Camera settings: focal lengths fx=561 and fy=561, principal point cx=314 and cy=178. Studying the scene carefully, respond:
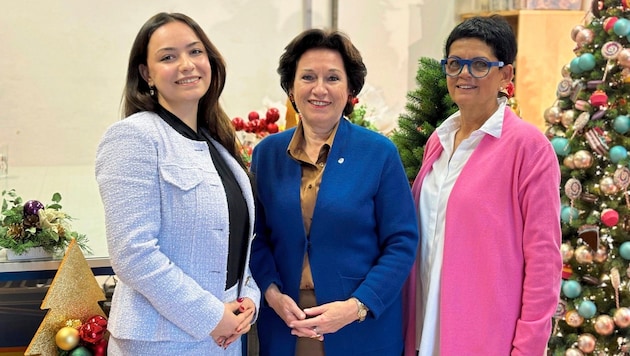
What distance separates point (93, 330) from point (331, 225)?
0.80m

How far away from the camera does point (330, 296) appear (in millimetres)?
1584

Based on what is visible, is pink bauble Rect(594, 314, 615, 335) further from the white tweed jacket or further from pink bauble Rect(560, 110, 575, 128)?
the white tweed jacket

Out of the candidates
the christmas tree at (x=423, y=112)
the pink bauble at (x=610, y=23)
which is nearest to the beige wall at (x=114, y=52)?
the christmas tree at (x=423, y=112)

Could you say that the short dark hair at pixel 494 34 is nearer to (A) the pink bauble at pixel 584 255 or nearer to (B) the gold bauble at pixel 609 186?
(B) the gold bauble at pixel 609 186

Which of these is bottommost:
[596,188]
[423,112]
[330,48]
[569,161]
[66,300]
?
[66,300]

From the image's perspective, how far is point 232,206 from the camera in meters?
1.47

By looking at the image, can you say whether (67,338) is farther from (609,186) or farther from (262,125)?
(609,186)

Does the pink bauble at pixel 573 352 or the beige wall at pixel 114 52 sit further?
the beige wall at pixel 114 52

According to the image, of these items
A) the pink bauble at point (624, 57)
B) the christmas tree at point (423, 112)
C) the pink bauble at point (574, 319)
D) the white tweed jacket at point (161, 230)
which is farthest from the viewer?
the pink bauble at point (574, 319)

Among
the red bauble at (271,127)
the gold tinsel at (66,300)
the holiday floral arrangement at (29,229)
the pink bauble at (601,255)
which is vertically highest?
the red bauble at (271,127)

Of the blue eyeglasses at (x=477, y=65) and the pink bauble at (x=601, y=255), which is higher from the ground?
the blue eyeglasses at (x=477, y=65)

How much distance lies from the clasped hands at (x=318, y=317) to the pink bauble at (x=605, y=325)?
1469 millimetres

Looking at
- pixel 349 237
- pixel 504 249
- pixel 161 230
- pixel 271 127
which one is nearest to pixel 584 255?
pixel 504 249

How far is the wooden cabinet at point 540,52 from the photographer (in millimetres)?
3693
